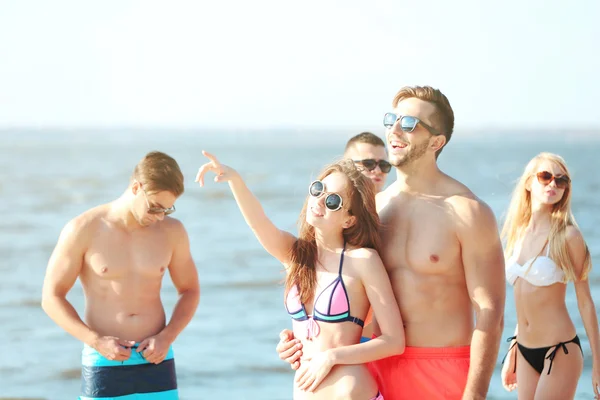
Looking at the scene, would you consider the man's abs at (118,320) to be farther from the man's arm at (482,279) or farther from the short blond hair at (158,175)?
the man's arm at (482,279)

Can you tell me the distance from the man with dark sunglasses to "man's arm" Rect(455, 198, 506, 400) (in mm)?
1589

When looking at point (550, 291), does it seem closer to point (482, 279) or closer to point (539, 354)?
point (539, 354)

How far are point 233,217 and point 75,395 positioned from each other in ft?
60.8

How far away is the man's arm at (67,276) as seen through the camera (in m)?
5.17

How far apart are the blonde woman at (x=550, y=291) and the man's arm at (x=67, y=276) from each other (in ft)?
8.80

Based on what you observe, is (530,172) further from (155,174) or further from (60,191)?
(60,191)

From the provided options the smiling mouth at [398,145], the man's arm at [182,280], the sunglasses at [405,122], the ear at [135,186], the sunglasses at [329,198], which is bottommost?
the man's arm at [182,280]

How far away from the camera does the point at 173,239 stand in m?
5.43

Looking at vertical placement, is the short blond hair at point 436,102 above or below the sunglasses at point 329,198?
above

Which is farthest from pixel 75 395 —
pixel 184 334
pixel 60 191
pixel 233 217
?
pixel 60 191

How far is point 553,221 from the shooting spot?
6.28 m

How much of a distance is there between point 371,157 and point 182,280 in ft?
4.66

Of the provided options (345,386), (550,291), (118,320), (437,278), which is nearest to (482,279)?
(437,278)

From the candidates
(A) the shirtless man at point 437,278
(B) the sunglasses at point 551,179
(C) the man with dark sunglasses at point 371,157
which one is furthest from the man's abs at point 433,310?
(B) the sunglasses at point 551,179
